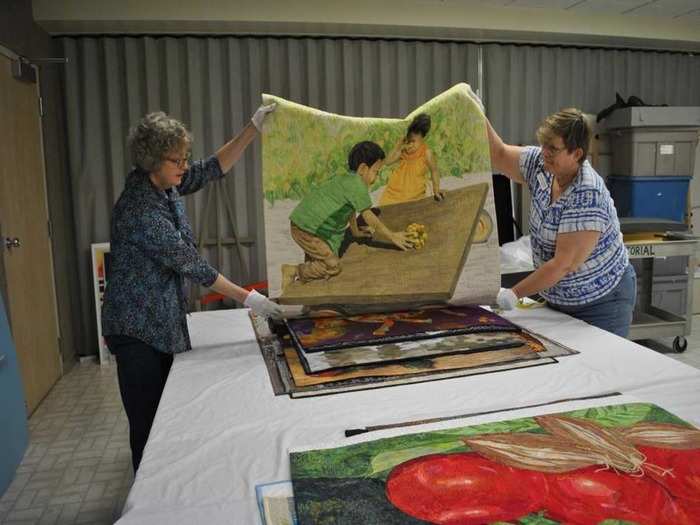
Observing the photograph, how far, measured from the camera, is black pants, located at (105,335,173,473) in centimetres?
168

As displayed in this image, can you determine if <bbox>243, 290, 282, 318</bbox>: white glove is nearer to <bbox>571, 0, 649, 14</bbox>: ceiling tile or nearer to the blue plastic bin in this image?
<bbox>571, 0, 649, 14</bbox>: ceiling tile

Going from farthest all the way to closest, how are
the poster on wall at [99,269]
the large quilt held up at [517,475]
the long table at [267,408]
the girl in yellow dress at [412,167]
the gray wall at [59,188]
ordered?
1. the poster on wall at [99,269]
2. the gray wall at [59,188]
3. the girl in yellow dress at [412,167]
4. the long table at [267,408]
5. the large quilt held up at [517,475]

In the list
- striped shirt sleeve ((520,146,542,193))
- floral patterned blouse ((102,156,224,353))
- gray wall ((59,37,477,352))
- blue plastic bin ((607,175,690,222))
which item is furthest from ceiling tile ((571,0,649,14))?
floral patterned blouse ((102,156,224,353))

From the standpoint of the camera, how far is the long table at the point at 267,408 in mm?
959

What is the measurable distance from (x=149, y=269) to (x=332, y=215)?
57 centimetres

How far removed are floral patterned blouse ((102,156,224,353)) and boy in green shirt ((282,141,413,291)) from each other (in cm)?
31

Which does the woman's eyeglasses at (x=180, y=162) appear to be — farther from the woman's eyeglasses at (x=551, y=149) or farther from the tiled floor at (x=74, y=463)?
the tiled floor at (x=74, y=463)

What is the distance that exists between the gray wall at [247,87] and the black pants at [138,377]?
7.87ft

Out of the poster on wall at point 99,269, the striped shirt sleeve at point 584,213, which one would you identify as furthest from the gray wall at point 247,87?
the striped shirt sleeve at point 584,213

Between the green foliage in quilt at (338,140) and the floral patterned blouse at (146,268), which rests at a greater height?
the green foliage in quilt at (338,140)

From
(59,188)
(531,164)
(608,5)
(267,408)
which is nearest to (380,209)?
(531,164)

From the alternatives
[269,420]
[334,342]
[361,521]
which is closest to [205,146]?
[334,342]

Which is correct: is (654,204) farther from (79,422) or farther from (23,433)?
(23,433)

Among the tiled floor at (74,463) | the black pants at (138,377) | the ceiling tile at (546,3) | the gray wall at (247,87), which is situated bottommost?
the tiled floor at (74,463)
